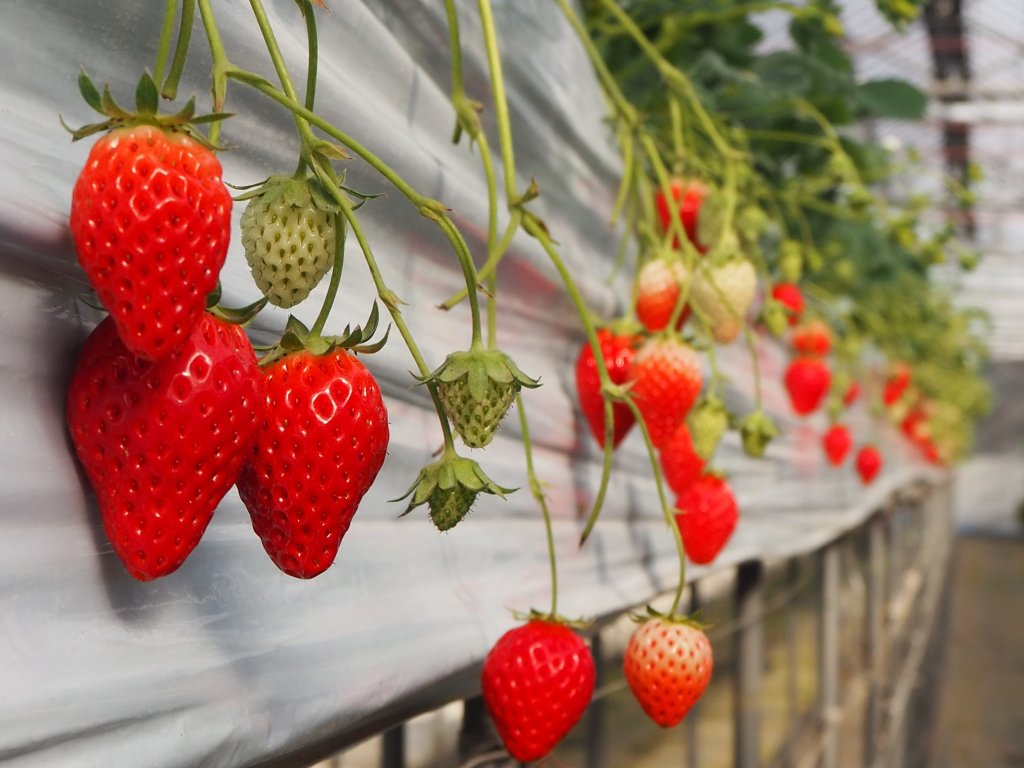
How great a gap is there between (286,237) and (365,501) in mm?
355

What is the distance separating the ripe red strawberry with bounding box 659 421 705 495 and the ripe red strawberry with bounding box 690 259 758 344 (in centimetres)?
10

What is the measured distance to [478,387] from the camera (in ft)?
1.49

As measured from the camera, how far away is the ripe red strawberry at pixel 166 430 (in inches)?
14.6

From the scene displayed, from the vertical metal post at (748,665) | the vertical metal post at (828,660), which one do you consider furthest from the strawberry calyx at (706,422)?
the vertical metal post at (828,660)

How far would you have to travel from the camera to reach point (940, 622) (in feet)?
35.2

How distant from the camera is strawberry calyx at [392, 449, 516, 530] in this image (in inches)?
18.2

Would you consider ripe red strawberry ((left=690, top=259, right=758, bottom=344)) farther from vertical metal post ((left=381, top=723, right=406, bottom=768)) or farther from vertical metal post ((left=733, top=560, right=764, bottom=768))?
vertical metal post ((left=733, top=560, right=764, bottom=768))

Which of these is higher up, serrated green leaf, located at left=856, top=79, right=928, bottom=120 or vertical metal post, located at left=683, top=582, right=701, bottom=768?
serrated green leaf, located at left=856, top=79, right=928, bottom=120

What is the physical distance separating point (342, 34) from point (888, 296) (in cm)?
337

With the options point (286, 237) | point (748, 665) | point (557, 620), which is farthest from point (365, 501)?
Answer: point (748, 665)

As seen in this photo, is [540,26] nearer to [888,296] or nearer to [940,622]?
[888,296]

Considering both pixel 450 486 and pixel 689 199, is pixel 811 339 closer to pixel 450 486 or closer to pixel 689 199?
pixel 689 199

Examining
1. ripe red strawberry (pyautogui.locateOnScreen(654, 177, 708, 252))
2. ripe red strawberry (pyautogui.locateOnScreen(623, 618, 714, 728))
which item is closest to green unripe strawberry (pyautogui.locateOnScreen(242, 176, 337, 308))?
ripe red strawberry (pyautogui.locateOnScreen(623, 618, 714, 728))

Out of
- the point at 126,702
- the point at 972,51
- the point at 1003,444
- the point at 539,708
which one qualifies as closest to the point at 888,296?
the point at 539,708
